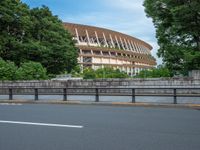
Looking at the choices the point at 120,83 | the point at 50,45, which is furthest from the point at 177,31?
the point at 50,45

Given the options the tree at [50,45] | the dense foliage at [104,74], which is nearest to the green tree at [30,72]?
the tree at [50,45]

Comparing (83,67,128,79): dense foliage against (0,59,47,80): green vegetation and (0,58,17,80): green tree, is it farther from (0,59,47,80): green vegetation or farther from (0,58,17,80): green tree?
(0,58,17,80): green tree

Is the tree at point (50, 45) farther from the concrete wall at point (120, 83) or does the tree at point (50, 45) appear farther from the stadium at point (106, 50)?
the stadium at point (106, 50)

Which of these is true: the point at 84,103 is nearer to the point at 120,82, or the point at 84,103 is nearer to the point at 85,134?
the point at 120,82

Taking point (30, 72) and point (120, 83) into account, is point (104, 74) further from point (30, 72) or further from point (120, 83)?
point (120, 83)

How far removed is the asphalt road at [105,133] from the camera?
7.20m

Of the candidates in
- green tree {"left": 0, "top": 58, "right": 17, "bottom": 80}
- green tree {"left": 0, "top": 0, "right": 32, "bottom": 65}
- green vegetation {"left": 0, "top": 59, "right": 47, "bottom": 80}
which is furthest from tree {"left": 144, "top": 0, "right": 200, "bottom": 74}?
green tree {"left": 0, "top": 0, "right": 32, "bottom": 65}

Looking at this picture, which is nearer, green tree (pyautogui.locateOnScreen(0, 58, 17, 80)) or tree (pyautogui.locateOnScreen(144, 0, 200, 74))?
tree (pyautogui.locateOnScreen(144, 0, 200, 74))

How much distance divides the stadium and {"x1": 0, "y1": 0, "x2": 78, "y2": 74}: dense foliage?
168 feet

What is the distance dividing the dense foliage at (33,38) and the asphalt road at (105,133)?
958 inches

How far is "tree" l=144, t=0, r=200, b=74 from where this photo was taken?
21906 mm

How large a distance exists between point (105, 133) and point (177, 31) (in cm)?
1748

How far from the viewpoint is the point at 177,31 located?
24.3m

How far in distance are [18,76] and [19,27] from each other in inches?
385
